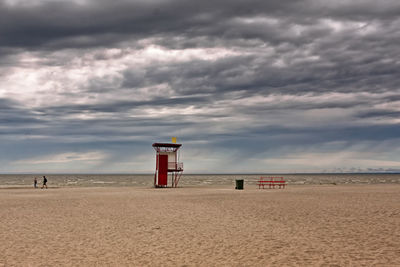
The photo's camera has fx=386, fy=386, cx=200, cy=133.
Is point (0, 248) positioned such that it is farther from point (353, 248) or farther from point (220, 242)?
point (353, 248)

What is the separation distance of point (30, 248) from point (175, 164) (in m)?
36.3

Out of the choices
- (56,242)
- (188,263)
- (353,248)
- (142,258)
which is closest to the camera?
(188,263)

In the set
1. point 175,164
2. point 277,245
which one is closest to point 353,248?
point 277,245

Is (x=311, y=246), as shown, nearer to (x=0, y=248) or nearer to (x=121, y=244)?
(x=121, y=244)

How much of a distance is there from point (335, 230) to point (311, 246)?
124 inches

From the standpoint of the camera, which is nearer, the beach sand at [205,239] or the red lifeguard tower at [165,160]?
the beach sand at [205,239]

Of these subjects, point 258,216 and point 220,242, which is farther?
point 258,216

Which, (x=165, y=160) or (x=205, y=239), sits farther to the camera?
(x=165, y=160)

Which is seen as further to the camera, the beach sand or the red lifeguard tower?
the red lifeguard tower

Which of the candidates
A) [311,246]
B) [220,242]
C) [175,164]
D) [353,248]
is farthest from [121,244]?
[175,164]

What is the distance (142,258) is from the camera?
9.63 meters

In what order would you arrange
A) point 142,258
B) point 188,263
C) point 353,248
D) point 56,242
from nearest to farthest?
point 188,263 < point 142,258 < point 353,248 < point 56,242

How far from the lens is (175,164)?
47.2 metres

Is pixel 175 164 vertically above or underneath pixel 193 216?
above
